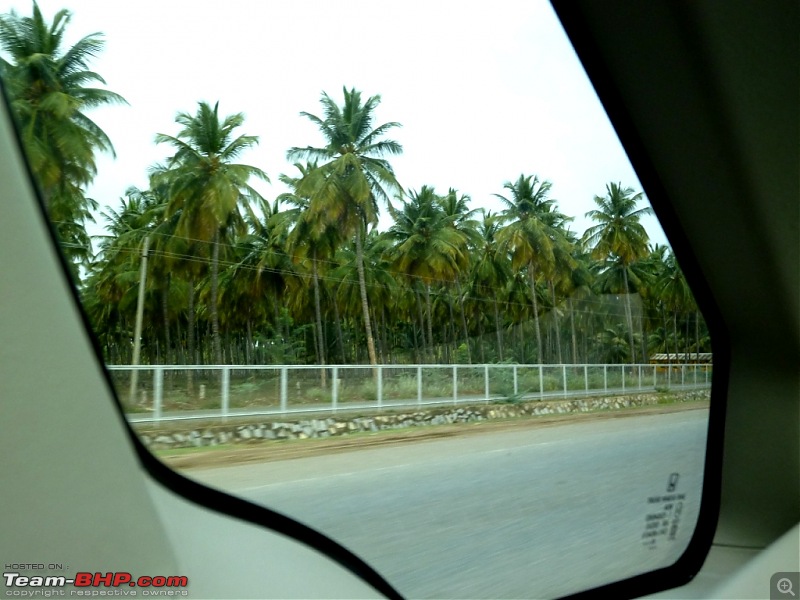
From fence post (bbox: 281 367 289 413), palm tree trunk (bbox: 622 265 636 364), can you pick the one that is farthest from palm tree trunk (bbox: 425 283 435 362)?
palm tree trunk (bbox: 622 265 636 364)

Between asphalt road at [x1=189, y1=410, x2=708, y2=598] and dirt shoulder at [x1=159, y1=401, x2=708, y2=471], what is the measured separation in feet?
0.07

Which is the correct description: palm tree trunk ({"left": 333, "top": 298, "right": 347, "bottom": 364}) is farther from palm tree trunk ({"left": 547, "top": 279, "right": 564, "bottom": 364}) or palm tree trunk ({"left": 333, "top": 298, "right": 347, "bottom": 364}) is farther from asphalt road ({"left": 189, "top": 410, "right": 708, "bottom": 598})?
palm tree trunk ({"left": 547, "top": 279, "right": 564, "bottom": 364})

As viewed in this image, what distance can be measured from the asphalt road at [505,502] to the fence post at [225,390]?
0.15 meters

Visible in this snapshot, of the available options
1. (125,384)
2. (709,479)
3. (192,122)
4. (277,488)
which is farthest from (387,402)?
(709,479)

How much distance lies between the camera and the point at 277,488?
1868 mm

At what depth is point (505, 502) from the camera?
8.08 ft

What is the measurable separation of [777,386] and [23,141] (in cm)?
314

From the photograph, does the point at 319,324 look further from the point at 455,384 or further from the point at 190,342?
the point at 455,384

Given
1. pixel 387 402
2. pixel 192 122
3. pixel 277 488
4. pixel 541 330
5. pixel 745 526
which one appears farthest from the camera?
pixel 745 526

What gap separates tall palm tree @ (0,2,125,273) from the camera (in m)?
1.40

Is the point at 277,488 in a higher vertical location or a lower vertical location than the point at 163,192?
lower

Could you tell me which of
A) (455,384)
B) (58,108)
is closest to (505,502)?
(455,384)

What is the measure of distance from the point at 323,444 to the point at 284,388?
204mm

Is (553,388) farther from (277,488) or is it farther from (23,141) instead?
(23,141)
